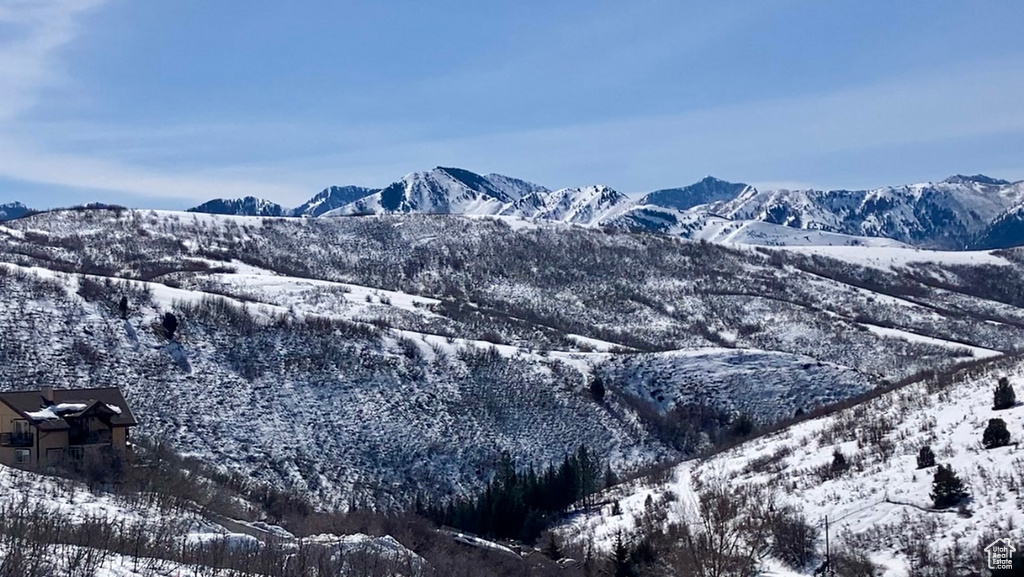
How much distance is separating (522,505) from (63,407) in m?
20.3

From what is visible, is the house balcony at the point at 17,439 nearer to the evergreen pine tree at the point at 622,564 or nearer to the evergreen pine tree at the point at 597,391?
the evergreen pine tree at the point at 622,564

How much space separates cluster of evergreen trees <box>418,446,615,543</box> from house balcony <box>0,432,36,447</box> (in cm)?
1878

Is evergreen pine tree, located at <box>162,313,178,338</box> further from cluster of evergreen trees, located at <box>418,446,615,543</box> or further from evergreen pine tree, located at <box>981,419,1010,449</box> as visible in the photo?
evergreen pine tree, located at <box>981,419,1010,449</box>

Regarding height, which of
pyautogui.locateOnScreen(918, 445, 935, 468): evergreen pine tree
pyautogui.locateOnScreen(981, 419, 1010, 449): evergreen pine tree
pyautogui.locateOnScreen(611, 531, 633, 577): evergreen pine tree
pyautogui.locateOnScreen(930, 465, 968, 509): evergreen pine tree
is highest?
pyautogui.locateOnScreen(981, 419, 1010, 449): evergreen pine tree

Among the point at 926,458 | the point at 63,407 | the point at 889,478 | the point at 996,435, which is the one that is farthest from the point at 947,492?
the point at 63,407

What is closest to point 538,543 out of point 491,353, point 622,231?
point 491,353

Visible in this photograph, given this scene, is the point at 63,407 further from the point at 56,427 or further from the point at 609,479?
the point at 609,479

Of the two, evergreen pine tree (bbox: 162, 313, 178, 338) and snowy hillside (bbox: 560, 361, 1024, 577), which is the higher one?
evergreen pine tree (bbox: 162, 313, 178, 338)

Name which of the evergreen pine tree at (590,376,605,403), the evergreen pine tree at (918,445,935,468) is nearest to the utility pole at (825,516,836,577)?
the evergreen pine tree at (918,445,935,468)

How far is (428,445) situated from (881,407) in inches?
1141

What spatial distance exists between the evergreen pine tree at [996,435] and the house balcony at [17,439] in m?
36.0

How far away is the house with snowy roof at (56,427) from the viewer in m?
43.1

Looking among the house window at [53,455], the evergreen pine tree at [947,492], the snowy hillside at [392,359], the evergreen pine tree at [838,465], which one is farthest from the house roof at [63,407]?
the evergreen pine tree at [947,492]

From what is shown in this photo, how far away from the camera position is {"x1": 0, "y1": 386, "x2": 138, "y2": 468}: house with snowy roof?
43.1 metres
